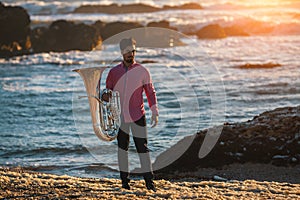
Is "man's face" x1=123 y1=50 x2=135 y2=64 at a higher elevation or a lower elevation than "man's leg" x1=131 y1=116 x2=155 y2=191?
higher

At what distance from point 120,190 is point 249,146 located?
4.48 m

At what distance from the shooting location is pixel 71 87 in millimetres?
21859

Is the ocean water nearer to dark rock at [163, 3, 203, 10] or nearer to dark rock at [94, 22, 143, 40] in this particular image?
dark rock at [94, 22, 143, 40]

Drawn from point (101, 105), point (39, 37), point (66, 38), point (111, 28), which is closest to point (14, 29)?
point (39, 37)

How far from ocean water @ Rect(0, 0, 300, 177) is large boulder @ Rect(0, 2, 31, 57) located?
346 cm

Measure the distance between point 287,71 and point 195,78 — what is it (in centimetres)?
420

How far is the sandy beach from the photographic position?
6965 mm

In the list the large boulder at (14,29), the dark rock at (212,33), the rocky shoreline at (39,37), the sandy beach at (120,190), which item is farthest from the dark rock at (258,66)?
the sandy beach at (120,190)

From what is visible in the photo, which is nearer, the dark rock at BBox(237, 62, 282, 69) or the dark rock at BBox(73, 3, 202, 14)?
the dark rock at BBox(237, 62, 282, 69)

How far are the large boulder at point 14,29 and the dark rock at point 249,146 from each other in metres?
26.0

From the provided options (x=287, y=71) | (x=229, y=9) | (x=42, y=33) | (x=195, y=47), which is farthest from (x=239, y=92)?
(x=229, y=9)

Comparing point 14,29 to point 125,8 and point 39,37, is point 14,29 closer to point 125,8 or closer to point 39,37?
point 39,37

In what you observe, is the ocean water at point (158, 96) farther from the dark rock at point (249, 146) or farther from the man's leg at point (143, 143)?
the man's leg at point (143, 143)

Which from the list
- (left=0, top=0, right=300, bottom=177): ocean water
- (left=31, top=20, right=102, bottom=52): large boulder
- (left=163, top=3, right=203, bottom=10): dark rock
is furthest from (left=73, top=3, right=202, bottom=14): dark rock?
(left=0, top=0, right=300, bottom=177): ocean water
